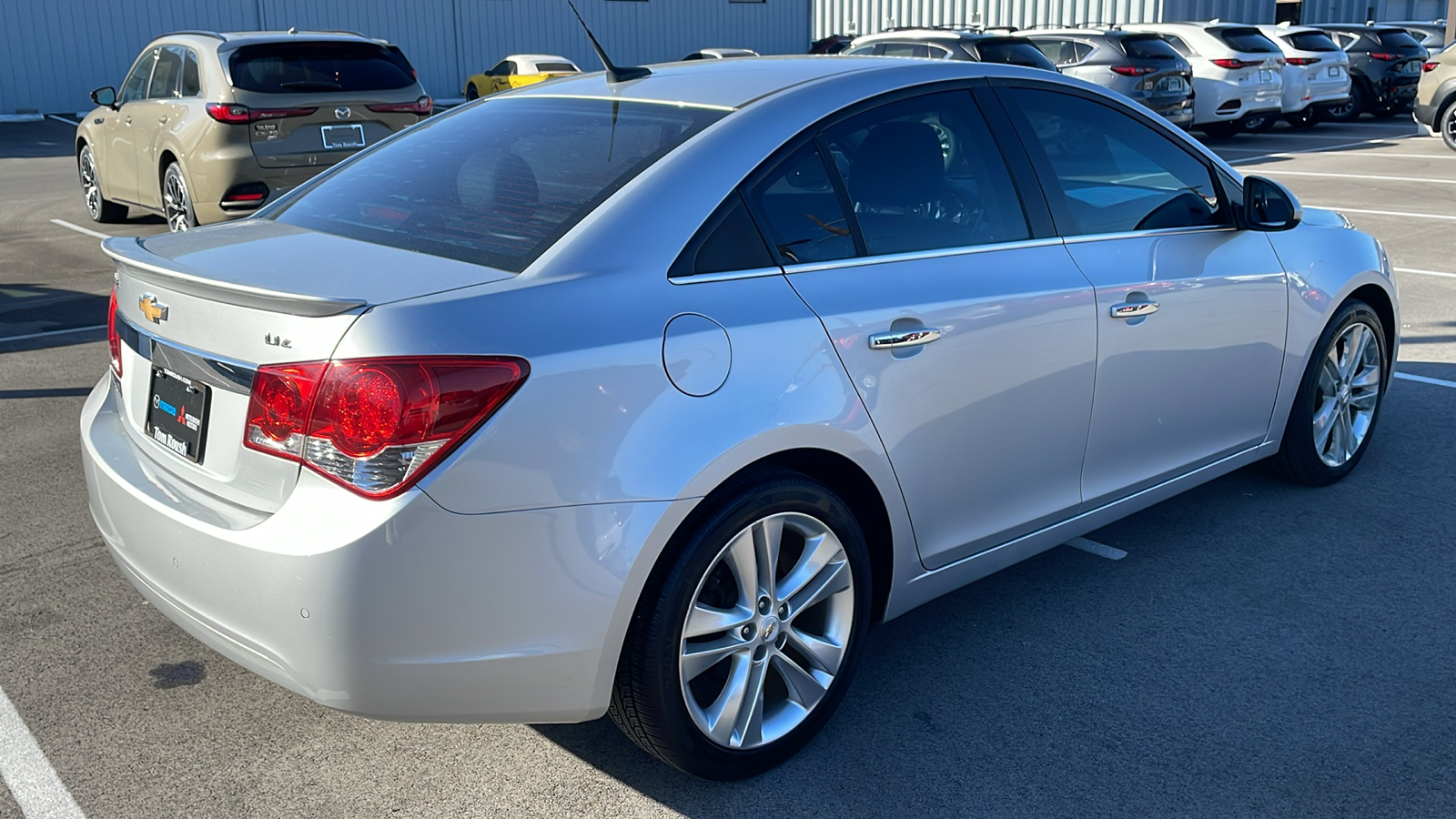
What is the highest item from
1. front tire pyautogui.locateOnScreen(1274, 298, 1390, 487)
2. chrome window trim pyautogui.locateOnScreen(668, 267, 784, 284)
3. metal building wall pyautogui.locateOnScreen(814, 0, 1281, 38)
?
metal building wall pyautogui.locateOnScreen(814, 0, 1281, 38)

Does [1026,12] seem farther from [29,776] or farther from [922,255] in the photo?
[29,776]

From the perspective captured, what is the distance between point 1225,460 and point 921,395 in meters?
1.70

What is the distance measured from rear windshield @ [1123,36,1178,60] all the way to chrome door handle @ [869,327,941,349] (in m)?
15.1

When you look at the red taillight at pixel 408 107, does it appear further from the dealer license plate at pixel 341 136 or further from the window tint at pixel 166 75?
the window tint at pixel 166 75

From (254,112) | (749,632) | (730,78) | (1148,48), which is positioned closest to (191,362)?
(749,632)

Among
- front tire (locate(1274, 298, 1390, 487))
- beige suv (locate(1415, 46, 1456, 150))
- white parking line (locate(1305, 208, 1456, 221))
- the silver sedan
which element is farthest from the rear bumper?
beige suv (locate(1415, 46, 1456, 150))

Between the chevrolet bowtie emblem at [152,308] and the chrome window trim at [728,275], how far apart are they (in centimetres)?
115

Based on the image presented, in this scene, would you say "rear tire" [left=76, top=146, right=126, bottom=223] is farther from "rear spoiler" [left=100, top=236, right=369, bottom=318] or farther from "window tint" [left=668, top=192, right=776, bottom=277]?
"window tint" [left=668, top=192, right=776, bottom=277]

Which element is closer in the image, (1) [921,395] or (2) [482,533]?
(2) [482,533]

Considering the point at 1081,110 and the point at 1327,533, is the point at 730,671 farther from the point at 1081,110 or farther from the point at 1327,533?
the point at 1327,533

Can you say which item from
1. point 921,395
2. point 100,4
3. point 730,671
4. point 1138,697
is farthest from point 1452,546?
point 100,4

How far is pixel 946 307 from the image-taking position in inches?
121

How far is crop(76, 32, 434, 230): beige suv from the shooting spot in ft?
29.9

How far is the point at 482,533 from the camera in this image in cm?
235
